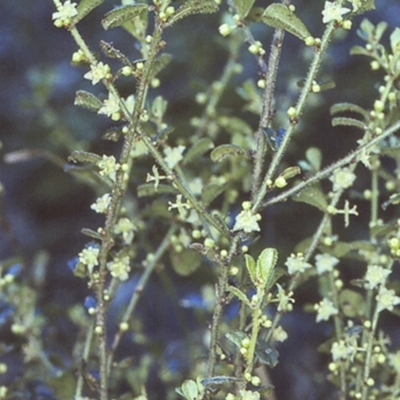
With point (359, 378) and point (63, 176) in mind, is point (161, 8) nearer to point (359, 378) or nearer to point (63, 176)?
point (359, 378)

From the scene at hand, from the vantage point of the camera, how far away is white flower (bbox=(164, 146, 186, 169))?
79 cm

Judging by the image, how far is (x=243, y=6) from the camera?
73cm

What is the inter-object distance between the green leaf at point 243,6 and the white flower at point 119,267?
268 mm

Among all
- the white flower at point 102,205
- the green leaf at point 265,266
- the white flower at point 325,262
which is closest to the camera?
the green leaf at point 265,266

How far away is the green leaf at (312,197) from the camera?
2.40 feet

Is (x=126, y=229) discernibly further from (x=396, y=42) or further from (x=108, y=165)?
(x=396, y=42)

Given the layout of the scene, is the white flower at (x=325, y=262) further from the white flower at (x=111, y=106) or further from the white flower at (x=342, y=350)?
the white flower at (x=111, y=106)

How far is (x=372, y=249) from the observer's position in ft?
2.64

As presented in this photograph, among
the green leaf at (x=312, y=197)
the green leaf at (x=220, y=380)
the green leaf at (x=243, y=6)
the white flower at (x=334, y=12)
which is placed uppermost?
the green leaf at (x=243, y=6)

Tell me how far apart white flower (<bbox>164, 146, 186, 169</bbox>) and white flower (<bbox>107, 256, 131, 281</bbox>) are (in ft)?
0.38

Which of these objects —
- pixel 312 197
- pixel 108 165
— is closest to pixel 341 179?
pixel 312 197

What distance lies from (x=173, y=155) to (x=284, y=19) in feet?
0.72

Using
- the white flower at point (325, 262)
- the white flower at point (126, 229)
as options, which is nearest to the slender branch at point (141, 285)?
the white flower at point (126, 229)

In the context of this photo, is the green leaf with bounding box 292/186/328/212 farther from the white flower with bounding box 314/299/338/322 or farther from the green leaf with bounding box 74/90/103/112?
the green leaf with bounding box 74/90/103/112
